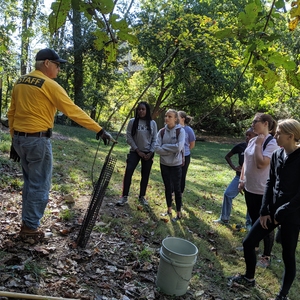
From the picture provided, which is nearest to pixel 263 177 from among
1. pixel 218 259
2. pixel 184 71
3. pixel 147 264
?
pixel 218 259

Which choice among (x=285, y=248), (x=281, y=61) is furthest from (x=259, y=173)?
(x=281, y=61)

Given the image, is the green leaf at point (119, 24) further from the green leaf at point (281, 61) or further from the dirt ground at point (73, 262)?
the dirt ground at point (73, 262)

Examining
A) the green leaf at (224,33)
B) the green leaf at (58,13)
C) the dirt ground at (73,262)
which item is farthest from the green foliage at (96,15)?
the dirt ground at (73,262)

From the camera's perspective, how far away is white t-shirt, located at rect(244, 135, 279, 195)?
162 inches

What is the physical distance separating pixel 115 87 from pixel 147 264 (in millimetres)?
19425

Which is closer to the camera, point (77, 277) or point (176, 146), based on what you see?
point (77, 277)

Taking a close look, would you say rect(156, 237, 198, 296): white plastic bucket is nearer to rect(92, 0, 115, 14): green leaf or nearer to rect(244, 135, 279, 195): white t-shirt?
rect(244, 135, 279, 195): white t-shirt

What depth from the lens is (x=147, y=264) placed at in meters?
3.85

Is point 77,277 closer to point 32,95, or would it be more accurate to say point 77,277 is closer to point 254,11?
point 32,95

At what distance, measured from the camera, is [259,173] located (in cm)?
416

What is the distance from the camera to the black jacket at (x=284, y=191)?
124 inches

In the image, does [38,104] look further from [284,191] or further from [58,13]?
[284,191]

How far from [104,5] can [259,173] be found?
3070 millimetres

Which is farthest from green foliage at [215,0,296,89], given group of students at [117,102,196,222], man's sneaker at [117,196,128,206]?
man's sneaker at [117,196,128,206]
